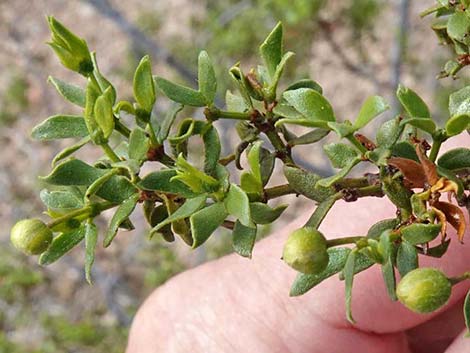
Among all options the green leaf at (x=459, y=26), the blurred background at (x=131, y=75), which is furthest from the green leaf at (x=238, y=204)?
the blurred background at (x=131, y=75)

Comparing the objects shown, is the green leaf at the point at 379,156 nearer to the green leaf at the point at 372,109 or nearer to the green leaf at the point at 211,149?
the green leaf at the point at 372,109

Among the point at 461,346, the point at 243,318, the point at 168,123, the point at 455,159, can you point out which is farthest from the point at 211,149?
the point at 243,318

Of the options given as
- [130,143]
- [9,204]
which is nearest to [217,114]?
[130,143]

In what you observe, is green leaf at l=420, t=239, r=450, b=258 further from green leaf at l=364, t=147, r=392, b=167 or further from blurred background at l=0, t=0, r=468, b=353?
blurred background at l=0, t=0, r=468, b=353

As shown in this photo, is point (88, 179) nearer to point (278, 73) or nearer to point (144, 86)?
point (144, 86)

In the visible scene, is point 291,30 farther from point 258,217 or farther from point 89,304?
point 258,217

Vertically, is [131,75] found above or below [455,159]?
A: below

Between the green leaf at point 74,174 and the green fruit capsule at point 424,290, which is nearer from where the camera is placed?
the green fruit capsule at point 424,290
